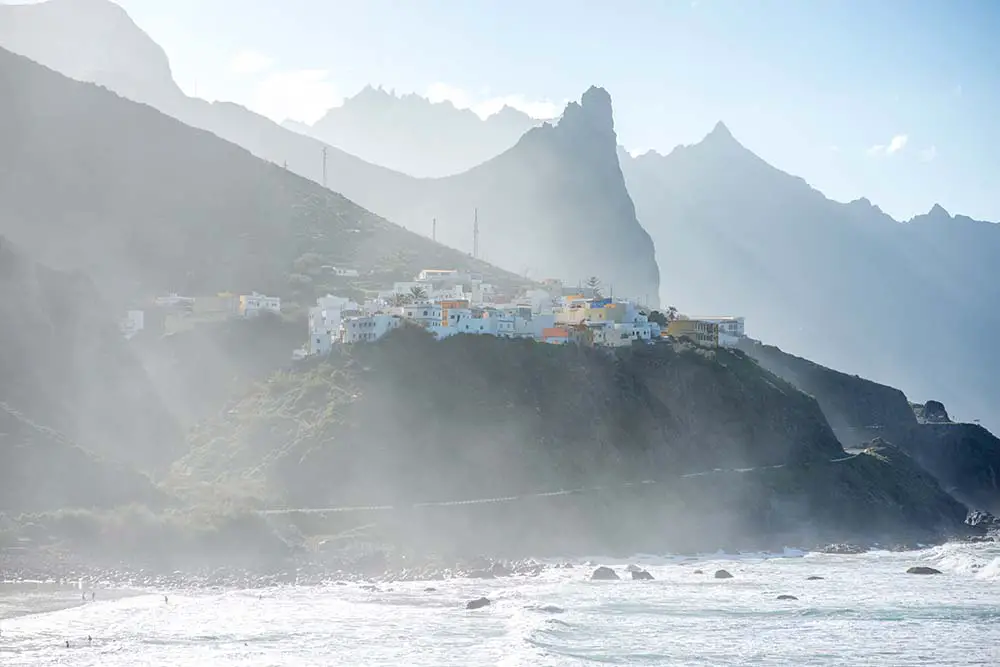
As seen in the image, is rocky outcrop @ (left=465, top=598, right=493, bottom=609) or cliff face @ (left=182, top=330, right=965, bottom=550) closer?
rocky outcrop @ (left=465, top=598, right=493, bottom=609)

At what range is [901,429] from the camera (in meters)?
125

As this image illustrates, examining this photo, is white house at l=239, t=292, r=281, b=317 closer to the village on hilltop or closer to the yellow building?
the village on hilltop

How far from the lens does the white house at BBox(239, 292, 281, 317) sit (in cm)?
9338

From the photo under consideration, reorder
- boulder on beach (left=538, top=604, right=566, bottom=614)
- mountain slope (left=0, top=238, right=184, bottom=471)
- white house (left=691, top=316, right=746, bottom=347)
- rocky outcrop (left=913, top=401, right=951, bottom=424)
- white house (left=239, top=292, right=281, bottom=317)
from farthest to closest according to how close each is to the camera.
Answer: rocky outcrop (left=913, top=401, right=951, bottom=424) < white house (left=691, top=316, right=746, bottom=347) < white house (left=239, top=292, right=281, bottom=317) < mountain slope (left=0, top=238, right=184, bottom=471) < boulder on beach (left=538, top=604, right=566, bottom=614)

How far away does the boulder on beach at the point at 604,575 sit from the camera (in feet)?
200

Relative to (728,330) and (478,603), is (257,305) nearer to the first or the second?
(728,330)

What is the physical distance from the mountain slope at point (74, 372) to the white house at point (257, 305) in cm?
1275

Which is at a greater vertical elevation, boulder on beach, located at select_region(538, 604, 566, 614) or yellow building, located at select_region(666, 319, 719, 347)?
yellow building, located at select_region(666, 319, 719, 347)

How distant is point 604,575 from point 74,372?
125 feet

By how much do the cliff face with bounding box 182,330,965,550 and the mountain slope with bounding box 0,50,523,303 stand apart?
27943 millimetres

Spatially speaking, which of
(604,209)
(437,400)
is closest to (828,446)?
(437,400)

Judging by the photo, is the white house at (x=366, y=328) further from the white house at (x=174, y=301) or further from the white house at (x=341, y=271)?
A: the white house at (x=341, y=271)

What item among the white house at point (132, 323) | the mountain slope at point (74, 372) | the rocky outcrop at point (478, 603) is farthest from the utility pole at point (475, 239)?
the rocky outcrop at point (478, 603)

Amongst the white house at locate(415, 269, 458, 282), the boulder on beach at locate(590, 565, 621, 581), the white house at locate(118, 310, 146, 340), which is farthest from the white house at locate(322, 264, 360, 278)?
the boulder on beach at locate(590, 565, 621, 581)
